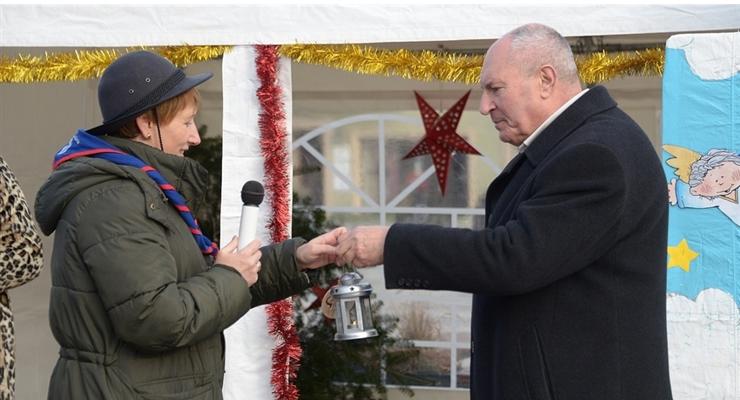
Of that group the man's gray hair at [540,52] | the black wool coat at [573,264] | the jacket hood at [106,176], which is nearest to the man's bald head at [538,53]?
the man's gray hair at [540,52]

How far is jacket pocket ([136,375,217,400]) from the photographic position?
2439 mm

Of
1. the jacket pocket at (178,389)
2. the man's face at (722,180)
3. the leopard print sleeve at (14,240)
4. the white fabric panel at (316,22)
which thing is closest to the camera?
the jacket pocket at (178,389)

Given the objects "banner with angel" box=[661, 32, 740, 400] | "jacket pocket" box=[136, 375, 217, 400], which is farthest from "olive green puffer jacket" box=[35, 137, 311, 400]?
"banner with angel" box=[661, 32, 740, 400]

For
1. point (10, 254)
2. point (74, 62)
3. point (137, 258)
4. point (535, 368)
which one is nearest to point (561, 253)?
point (535, 368)

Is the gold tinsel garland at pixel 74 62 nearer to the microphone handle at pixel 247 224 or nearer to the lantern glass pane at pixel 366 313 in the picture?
the lantern glass pane at pixel 366 313

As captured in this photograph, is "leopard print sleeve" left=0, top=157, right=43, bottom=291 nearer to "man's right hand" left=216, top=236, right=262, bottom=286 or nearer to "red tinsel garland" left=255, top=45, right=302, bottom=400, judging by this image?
"man's right hand" left=216, top=236, right=262, bottom=286

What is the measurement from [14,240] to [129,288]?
102 centimetres

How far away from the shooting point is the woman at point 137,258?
2312 millimetres

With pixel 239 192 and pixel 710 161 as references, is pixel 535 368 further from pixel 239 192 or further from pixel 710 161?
pixel 239 192

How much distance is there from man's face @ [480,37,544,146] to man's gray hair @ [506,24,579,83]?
20 millimetres

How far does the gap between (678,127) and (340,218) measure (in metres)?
1.94

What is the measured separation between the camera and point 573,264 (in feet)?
7.57

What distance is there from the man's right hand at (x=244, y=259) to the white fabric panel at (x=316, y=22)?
2030 mm

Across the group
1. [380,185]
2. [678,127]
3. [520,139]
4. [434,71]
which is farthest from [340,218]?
[520,139]
